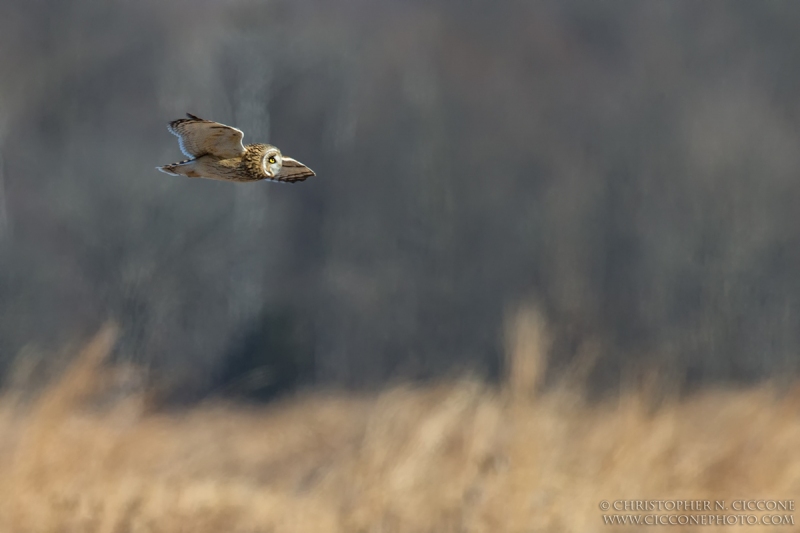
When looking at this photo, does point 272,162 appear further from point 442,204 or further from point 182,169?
point 442,204

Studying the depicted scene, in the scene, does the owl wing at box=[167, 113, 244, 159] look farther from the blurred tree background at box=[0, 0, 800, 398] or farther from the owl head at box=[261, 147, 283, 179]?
the blurred tree background at box=[0, 0, 800, 398]

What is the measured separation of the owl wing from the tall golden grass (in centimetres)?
A: 205

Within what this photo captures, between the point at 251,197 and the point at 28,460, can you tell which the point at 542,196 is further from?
the point at 28,460

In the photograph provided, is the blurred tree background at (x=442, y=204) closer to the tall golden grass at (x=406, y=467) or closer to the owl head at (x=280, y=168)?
the tall golden grass at (x=406, y=467)

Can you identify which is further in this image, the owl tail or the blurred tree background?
the blurred tree background

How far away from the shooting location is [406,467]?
3467 millimetres

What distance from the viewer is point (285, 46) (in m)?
7.89

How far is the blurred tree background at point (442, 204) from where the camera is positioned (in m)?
9.05

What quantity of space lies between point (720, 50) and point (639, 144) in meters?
1.50

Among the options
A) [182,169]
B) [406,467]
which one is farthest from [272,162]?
[406,467]

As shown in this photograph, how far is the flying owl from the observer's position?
3.85 feet


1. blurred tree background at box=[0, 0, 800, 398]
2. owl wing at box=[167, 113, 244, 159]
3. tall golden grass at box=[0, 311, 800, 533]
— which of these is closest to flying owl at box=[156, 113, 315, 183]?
owl wing at box=[167, 113, 244, 159]

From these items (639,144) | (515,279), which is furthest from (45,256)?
(639,144)

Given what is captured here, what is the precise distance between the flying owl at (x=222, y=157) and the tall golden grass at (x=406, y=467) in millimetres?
2054
